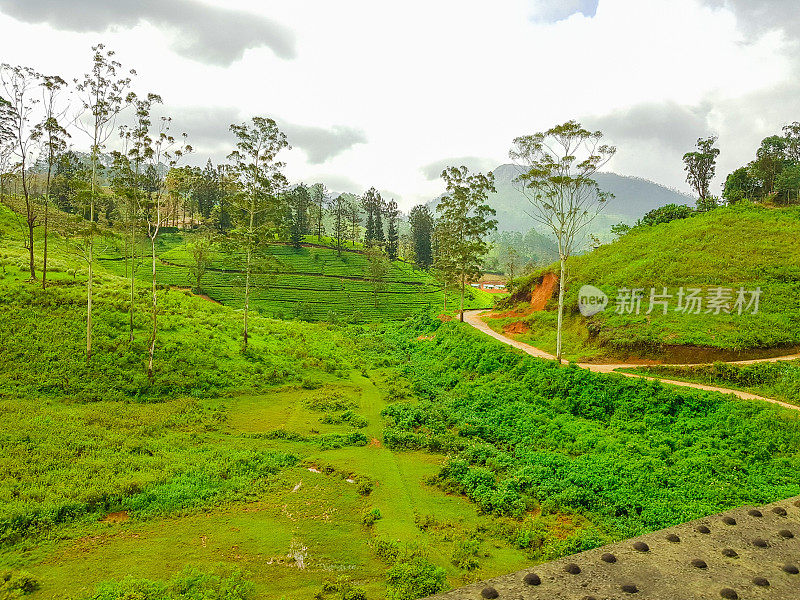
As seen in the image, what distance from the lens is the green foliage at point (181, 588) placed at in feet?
22.1

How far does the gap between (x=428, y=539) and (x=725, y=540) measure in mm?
5981

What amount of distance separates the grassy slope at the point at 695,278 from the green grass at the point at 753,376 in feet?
6.41

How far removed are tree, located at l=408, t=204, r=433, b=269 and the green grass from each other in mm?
68951

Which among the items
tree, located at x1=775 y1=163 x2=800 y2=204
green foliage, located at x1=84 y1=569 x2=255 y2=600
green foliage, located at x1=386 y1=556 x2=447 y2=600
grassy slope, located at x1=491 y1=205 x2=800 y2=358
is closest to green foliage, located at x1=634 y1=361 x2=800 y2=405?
grassy slope, located at x1=491 y1=205 x2=800 y2=358

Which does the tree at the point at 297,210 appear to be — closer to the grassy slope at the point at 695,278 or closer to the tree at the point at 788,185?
the grassy slope at the point at 695,278

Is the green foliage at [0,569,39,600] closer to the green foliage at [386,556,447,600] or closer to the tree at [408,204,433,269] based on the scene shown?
the green foliage at [386,556,447,600]

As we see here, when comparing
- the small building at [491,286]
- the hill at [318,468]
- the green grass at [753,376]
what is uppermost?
the small building at [491,286]

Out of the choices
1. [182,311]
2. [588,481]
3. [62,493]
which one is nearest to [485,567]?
[588,481]

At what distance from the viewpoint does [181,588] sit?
7004 millimetres

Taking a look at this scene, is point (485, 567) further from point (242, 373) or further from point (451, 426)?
point (242, 373)

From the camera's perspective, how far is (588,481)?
1096 cm

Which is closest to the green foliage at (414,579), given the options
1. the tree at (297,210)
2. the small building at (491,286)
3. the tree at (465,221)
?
the tree at (465,221)

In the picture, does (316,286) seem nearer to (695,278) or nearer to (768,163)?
(695,278)

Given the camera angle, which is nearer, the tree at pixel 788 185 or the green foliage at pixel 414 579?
the green foliage at pixel 414 579
